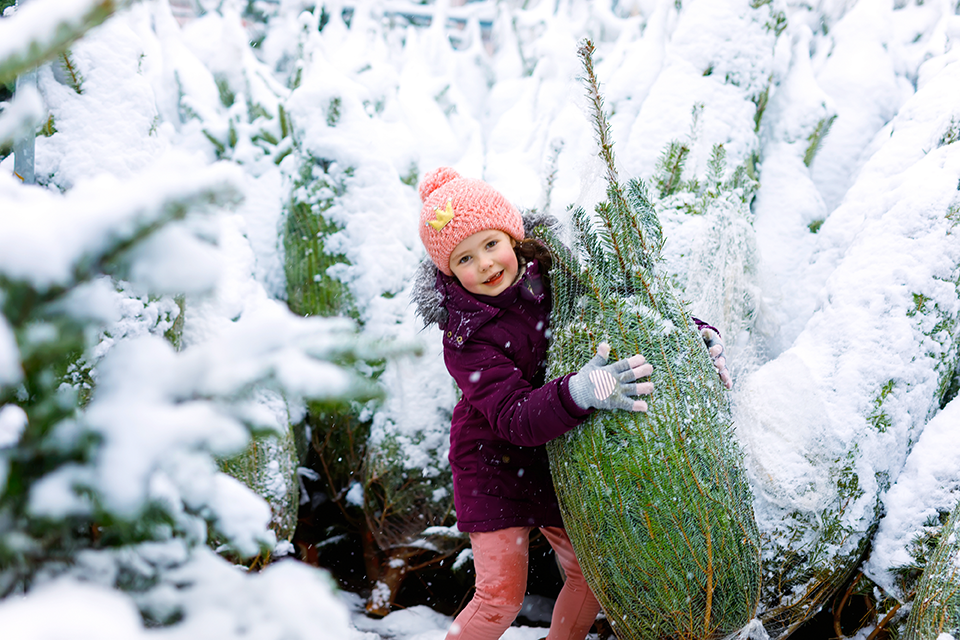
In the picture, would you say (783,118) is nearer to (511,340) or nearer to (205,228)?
(511,340)

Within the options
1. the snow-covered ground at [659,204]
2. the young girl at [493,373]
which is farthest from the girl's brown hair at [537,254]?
the snow-covered ground at [659,204]

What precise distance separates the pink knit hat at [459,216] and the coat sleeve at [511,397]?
259 mm

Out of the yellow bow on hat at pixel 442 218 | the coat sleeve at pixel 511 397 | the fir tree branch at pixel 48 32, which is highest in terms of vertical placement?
the fir tree branch at pixel 48 32

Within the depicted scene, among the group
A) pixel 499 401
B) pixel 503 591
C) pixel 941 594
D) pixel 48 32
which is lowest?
pixel 503 591

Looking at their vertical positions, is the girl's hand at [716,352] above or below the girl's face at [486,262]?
below

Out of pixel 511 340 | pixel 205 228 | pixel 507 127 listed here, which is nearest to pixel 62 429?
pixel 205 228

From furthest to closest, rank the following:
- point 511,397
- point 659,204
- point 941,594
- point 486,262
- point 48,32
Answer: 1. point 659,204
2. point 486,262
3. point 511,397
4. point 941,594
5. point 48,32

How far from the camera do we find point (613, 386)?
1.19 m

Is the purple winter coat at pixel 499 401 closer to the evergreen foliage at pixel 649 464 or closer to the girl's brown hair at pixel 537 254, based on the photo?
the girl's brown hair at pixel 537 254

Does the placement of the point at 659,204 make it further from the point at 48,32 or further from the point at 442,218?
the point at 48,32

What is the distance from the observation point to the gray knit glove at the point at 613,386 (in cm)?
119

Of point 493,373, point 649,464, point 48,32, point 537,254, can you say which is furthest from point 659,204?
point 48,32

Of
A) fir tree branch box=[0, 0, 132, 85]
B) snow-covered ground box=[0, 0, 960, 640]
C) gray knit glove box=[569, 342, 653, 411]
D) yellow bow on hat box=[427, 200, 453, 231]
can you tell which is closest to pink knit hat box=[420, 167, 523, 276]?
yellow bow on hat box=[427, 200, 453, 231]

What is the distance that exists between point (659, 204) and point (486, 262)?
29.3 inches
